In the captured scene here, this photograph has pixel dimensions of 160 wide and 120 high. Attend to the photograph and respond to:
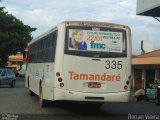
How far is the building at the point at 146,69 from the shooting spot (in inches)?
1522

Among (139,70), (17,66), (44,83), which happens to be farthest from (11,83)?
(17,66)

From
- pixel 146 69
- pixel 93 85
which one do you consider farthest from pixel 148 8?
pixel 93 85

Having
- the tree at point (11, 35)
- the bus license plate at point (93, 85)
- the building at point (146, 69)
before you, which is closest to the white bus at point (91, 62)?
the bus license plate at point (93, 85)

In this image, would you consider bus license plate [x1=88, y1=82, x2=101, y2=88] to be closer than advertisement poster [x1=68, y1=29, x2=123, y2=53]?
Yes

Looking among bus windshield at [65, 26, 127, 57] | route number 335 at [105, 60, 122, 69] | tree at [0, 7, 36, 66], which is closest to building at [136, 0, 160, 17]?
tree at [0, 7, 36, 66]

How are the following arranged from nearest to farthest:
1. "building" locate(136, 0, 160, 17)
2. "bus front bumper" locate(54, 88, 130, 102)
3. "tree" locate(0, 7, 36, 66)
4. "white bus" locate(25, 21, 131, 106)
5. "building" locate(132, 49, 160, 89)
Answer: "bus front bumper" locate(54, 88, 130, 102)
"white bus" locate(25, 21, 131, 106)
"building" locate(132, 49, 160, 89)
"building" locate(136, 0, 160, 17)
"tree" locate(0, 7, 36, 66)

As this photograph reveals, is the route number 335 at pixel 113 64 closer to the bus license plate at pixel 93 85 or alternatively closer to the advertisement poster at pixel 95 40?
the advertisement poster at pixel 95 40

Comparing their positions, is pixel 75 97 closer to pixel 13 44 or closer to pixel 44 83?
pixel 44 83

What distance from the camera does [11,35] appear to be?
5947 cm

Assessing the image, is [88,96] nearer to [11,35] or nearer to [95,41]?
[95,41]

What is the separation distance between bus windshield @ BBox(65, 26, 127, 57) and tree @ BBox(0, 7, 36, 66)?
43.6 meters

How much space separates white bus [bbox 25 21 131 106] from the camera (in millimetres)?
15062

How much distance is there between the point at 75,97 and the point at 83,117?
781 millimetres

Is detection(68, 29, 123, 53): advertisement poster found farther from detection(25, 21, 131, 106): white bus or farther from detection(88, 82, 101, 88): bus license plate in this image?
detection(88, 82, 101, 88): bus license plate
